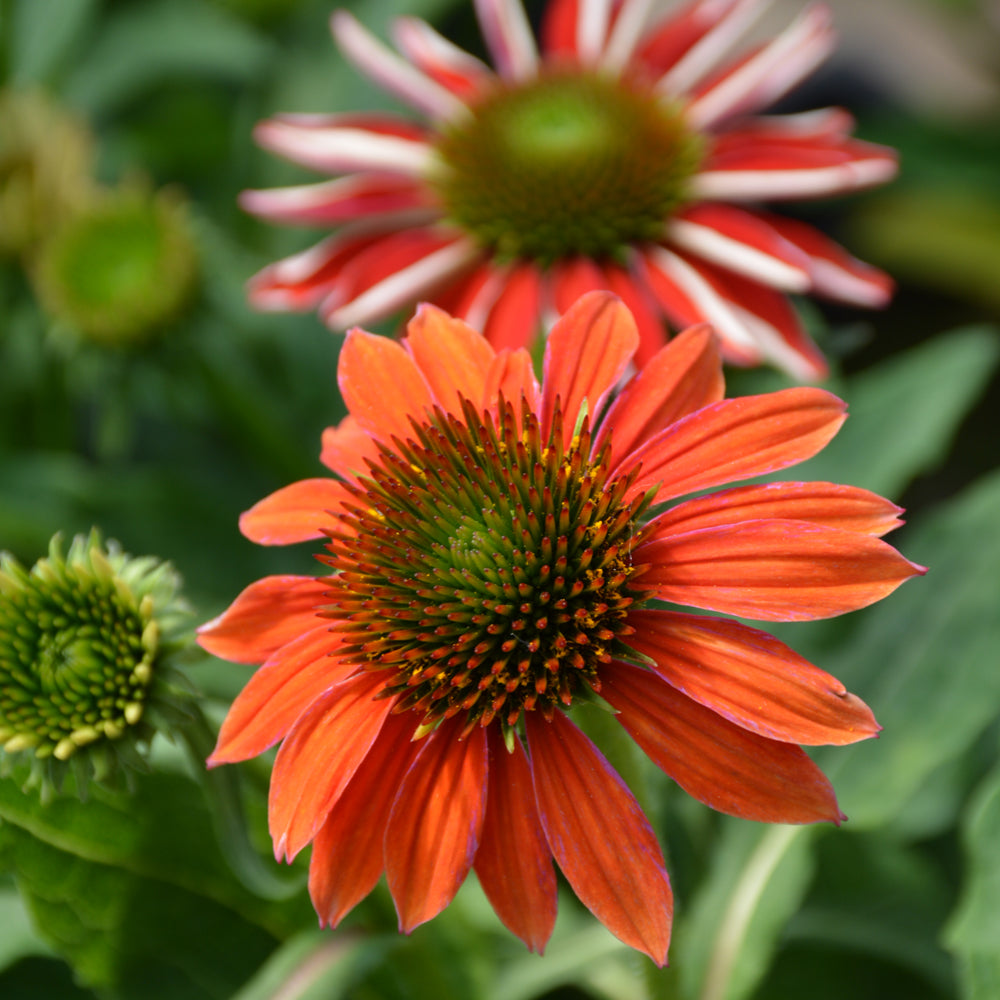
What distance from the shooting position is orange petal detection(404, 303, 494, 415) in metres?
0.65

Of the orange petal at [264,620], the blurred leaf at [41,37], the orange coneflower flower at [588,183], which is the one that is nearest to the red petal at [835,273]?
the orange coneflower flower at [588,183]

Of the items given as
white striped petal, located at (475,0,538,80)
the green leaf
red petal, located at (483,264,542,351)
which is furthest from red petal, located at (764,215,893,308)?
the green leaf

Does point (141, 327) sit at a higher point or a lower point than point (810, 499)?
higher

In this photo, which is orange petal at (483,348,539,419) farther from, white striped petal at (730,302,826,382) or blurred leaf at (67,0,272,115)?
blurred leaf at (67,0,272,115)

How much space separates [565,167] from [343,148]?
0.22 m

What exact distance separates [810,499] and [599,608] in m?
0.12

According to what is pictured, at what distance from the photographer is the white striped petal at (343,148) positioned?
107cm

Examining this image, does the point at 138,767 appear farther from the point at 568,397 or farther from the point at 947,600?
the point at 947,600

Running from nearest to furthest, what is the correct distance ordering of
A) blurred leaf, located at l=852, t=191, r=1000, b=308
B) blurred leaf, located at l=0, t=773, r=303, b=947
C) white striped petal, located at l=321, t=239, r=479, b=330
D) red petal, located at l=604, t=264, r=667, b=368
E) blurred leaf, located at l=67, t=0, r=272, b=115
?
blurred leaf, located at l=0, t=773, r=303, b=947 < red petal, located at l=604, t=264, r=667, b=368 < white striped petal, located at l=321, t=239, r=479, b=330 < blurred leaf, located at l=67, t=0, r=272, b=115 < blurred leaf, located at l=852, t=191, r=1000, b=308

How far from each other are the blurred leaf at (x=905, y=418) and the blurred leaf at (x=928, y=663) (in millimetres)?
72

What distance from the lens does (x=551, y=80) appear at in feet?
3.77

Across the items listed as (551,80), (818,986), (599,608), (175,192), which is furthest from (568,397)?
(175,192)

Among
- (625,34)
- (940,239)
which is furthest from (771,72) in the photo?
(940,239)

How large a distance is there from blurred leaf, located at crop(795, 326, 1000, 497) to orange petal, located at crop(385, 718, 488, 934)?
61 cm
